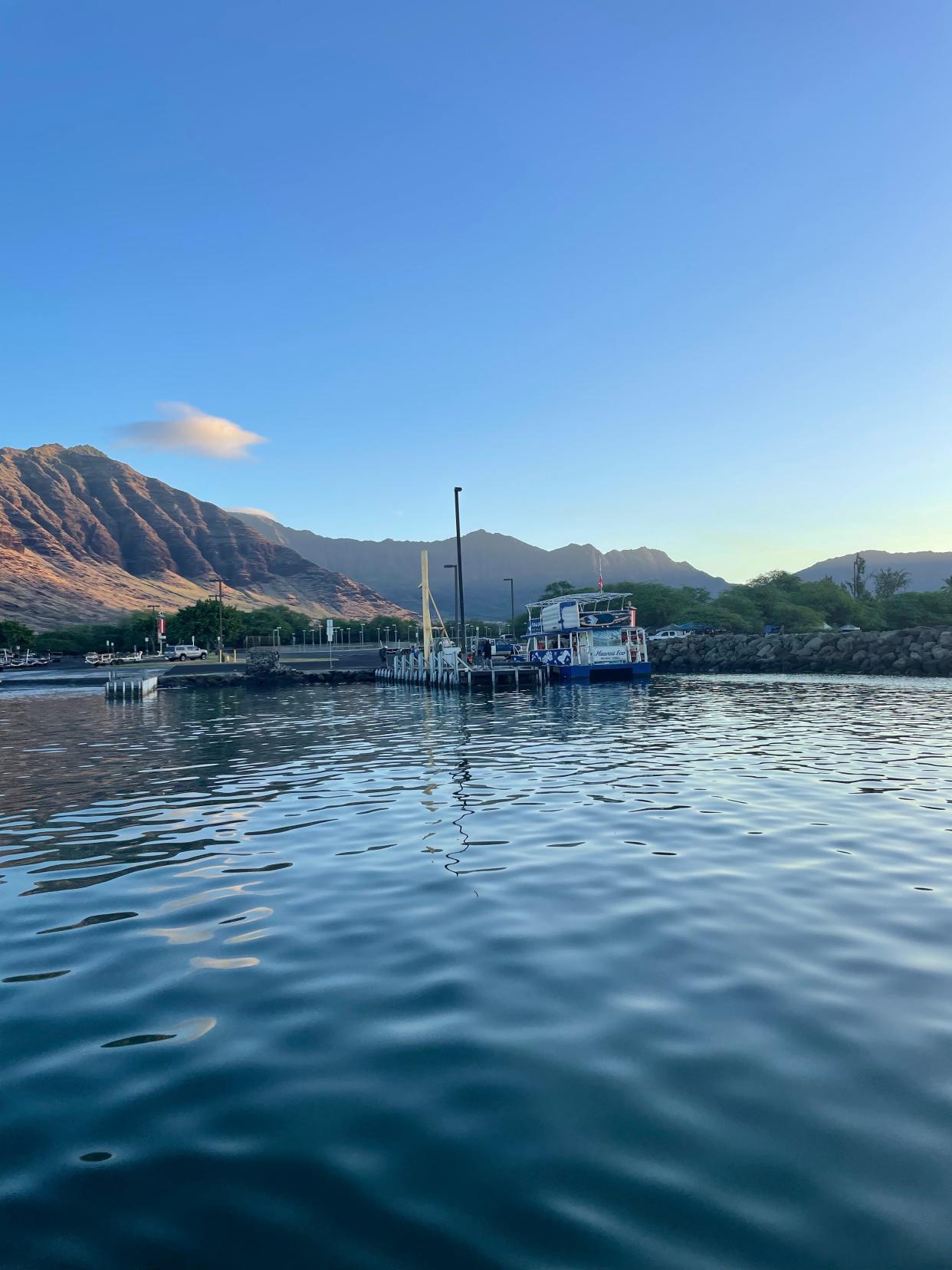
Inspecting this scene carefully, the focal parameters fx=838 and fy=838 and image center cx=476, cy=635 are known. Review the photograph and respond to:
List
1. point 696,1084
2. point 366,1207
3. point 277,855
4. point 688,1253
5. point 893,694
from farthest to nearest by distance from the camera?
point 893,694 < point 277,855 < point 696,1084 < point 366,1207 < point 688,1253

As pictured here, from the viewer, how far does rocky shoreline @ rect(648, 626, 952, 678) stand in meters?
64.9

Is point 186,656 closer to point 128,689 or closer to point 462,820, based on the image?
point 128,689

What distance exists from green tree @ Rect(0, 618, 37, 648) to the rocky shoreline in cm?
9711

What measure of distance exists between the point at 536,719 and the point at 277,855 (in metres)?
23.5

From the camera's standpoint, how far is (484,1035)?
6.19m

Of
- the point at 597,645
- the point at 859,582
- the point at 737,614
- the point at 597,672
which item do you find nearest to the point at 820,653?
the point at 597,645

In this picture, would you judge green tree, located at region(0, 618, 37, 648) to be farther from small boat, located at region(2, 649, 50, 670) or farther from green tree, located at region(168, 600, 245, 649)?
green tree, located at region(168, 600, 245, 649)

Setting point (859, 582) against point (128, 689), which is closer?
point (128, 689)

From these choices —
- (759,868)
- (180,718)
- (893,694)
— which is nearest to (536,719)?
(180,718)

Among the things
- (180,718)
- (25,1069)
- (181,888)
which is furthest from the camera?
(180,718)

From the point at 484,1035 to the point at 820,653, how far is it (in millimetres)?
74113

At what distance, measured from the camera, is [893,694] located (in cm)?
4375

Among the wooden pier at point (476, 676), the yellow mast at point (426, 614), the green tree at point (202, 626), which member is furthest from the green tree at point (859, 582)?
→ the green tree at point (202, 626)

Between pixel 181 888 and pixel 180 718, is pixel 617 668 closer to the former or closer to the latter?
pixel 180 718
